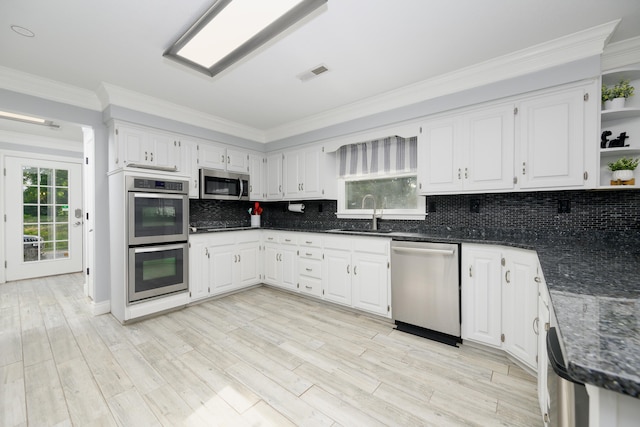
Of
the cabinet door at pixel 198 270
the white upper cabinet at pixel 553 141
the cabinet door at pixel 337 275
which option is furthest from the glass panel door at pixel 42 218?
the white upper cabinet at pixel 553 141

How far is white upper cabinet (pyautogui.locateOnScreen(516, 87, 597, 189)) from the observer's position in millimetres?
2152

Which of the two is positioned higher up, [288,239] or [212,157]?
[212,157]

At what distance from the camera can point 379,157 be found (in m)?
3.51

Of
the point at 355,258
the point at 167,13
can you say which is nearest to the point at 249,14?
the point at 167,13

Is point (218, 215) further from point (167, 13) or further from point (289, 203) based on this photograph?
point (167, 13)

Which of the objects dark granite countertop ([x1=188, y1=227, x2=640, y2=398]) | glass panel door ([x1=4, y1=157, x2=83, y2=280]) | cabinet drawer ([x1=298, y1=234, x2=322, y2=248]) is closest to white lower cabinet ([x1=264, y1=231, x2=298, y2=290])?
cabinet drawer ([x1=298, y1=234, x2=322, y2=248])

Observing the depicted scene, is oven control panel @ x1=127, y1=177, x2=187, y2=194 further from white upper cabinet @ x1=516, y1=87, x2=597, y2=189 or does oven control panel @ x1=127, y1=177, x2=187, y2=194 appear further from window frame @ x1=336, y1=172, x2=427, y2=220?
white upper cabinet @ x1=516, y1=87, x2=597, y2=189

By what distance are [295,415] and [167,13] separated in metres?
2.79

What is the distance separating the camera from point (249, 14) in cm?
177

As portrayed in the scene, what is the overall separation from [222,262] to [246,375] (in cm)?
195

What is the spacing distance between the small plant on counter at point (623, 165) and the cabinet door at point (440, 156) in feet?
3.54

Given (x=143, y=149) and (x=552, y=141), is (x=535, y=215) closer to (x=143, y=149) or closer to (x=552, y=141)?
(x=552, y=141)

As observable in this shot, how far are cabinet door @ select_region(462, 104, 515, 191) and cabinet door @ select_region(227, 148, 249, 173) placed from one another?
317 centimetres

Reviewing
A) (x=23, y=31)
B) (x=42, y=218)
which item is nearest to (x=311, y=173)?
(x=23, y=31)
